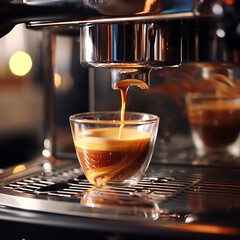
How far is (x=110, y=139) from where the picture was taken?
66 cm

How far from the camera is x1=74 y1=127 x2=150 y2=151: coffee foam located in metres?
0.66

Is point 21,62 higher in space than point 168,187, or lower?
higher

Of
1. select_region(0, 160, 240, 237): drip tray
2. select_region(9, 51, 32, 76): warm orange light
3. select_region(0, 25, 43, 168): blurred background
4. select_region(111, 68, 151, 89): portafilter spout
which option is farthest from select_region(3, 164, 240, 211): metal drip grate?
select_region(9, 51, 32, 76): warm orange light

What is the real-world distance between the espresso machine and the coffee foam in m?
0.06

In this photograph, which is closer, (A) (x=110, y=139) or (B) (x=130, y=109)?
(A) (x=110, y=139)

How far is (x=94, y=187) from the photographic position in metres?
0.67

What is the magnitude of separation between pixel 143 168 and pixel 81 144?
0.30 ft

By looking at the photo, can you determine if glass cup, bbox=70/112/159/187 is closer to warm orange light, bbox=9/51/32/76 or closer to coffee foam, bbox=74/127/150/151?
coffee foam, bbox=74/127/150/151

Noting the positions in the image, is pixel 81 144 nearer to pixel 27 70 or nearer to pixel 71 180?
pixel 71 180

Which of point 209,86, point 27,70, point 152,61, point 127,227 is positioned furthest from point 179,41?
point 27,70

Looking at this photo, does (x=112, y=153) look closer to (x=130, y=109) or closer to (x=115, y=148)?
(x=115, y=148)

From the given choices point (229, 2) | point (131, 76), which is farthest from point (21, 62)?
point (229, 2)

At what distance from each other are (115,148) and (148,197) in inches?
3.4

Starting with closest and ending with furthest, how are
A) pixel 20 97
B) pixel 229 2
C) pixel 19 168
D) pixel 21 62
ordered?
1. pixel 229 2
2. pixel 19 168
3. pixel 20 97
4. pixel 21 62
